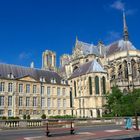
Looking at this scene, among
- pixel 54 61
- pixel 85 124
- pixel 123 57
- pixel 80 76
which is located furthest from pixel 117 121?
pixel 54 61

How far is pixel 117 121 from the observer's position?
3288cm

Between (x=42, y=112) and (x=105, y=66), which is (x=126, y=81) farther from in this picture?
(x=42, y=112)

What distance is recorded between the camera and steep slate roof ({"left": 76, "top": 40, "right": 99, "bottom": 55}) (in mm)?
73431

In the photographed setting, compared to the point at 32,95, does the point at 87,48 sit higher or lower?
higher

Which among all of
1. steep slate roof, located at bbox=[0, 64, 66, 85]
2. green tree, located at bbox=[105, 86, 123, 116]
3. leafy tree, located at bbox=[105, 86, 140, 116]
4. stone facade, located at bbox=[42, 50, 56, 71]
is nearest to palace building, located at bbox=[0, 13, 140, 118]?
steep slate roof, located at bbox=[0, 64, 66, 85]

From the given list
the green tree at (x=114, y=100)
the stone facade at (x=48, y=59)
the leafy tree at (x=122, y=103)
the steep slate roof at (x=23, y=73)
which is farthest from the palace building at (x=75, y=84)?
the stone facade at (x=48, y=59)

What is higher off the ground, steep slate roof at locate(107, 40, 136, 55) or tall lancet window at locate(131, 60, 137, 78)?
steep slate roof at locate(107, 40, 136, 55)

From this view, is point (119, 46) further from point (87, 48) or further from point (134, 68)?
point (87, 48)

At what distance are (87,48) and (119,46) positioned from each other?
9811 millimetres

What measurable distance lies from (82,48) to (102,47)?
8585 millimetres

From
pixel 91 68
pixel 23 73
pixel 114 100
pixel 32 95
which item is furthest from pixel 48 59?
pixel 114 100

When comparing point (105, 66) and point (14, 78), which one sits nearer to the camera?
point (14, 78)

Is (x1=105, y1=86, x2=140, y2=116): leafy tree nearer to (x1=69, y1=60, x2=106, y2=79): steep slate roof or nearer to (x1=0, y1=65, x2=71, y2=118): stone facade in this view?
(x1=69, y1=60, x2=106, y2=79): steep slate roof

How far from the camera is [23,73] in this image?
5238 centimetres
